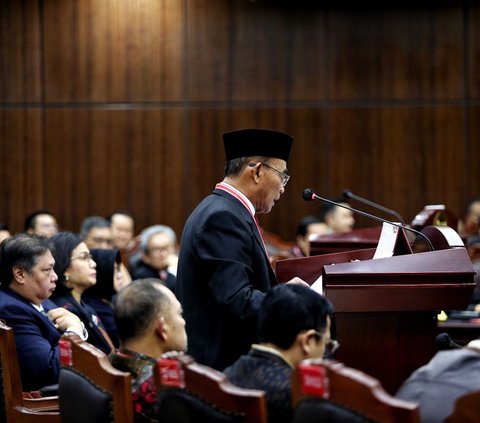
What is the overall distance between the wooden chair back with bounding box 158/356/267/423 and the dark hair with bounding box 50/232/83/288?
228 centimetres

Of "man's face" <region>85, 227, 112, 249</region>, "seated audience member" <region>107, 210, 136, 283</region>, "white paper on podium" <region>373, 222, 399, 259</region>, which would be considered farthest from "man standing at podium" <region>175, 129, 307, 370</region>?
"seated audience member" <region>107, 210, 136, 283</region>

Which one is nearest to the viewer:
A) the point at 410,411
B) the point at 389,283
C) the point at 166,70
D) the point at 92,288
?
the point at 410,411

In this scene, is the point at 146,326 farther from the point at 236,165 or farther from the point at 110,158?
the point at 110,158

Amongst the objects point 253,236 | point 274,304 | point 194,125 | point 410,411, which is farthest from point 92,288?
point 194,125

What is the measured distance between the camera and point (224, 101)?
367 inches

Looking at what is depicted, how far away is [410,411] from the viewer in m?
1.82

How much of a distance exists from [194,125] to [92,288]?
14.0ft

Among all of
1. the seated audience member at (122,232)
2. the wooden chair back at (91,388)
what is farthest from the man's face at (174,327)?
the seated audience member at (122,232)

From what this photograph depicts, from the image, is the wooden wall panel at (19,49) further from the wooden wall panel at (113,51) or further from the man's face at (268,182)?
the man's face at (268,182)

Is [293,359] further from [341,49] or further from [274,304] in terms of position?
[341,49]

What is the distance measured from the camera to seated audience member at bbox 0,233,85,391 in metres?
3.62

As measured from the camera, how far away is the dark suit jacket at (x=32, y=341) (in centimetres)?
361

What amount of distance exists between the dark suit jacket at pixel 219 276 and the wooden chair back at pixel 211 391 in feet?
2.36

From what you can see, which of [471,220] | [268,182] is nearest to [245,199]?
[268,182]
